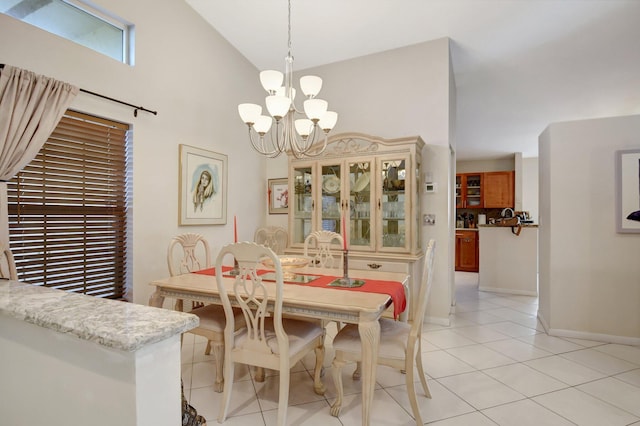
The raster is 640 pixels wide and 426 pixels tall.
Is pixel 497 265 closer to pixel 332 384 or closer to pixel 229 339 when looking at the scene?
pixel 332 384

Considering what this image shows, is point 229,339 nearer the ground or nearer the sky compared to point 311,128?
nearer the ground

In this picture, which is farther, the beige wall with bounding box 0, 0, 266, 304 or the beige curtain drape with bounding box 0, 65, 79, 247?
the beige wall with bounding box 0, 0, 266, 304

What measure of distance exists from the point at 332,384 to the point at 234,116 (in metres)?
3.23

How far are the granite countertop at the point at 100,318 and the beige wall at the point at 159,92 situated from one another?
74.2 inches

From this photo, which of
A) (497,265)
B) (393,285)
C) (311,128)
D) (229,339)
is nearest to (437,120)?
(311,128)

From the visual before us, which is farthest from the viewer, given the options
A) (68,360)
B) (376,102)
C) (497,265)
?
(497,265)

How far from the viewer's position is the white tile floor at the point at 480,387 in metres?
1.87

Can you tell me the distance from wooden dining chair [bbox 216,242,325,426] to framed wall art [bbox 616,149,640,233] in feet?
9.89

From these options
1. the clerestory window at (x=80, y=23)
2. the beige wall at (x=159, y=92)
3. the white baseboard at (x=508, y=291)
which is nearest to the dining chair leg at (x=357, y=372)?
the beige wall at (x=159, y=92)

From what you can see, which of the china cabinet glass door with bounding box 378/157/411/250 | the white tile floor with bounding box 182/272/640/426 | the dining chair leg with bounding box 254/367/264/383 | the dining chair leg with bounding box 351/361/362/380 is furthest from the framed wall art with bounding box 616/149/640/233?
the dining chair leg with bounding box 254/367/264/383

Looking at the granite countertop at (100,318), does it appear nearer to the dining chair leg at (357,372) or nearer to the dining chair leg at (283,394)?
the dining chair leg at (283,394)

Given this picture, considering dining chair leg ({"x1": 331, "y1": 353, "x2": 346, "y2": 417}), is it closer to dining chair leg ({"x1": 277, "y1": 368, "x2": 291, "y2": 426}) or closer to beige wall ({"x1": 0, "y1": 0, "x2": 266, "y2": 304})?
dining chair leg ({"x1": 277, "y1": 368, "x2": 291, "y2": 426})

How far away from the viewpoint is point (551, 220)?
3.17m

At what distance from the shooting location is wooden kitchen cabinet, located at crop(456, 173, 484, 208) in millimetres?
7504
